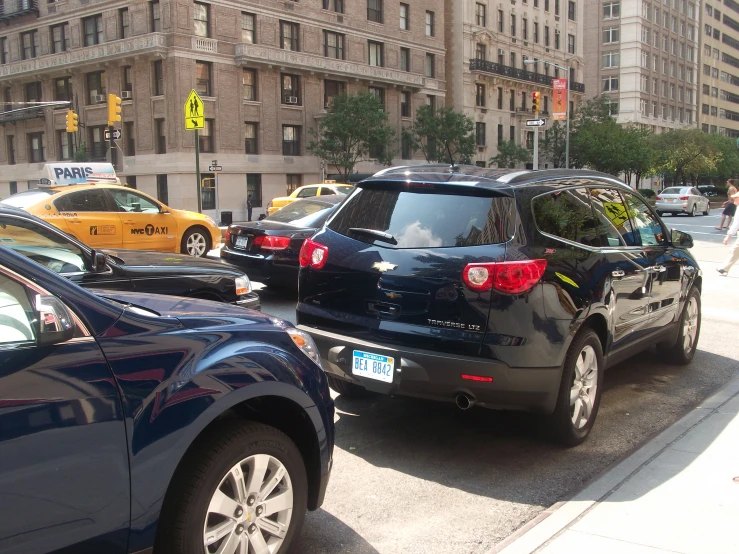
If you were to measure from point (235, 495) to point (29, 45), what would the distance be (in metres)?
53.2

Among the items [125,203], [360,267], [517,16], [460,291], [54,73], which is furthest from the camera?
[517,16]

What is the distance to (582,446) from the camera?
202 inches

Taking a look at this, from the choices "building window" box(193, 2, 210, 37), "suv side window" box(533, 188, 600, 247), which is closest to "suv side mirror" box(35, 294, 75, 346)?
"suv side window" box(533, 188, 600, 247)

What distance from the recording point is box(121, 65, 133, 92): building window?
140 feet

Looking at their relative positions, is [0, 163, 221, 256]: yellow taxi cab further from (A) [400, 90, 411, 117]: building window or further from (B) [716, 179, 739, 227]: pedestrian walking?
(A) [400, 90, 411, 117]: building window

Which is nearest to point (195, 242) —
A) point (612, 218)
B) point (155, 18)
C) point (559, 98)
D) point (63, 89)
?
point (612, 218)

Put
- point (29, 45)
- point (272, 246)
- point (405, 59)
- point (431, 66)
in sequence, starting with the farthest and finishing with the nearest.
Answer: point (431, 66), point (405, 59), point (29, 45), point (272, 246)

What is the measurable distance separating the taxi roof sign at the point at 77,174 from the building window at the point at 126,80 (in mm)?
25843

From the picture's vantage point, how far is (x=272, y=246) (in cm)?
1063

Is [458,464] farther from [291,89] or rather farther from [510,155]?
[510,155]

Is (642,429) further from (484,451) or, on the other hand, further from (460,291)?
(460,291)

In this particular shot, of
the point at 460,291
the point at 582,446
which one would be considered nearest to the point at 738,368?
the point at 582,446

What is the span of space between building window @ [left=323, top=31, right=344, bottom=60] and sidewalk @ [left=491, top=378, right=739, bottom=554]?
45.6 meters

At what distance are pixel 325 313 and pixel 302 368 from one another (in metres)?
1.84
